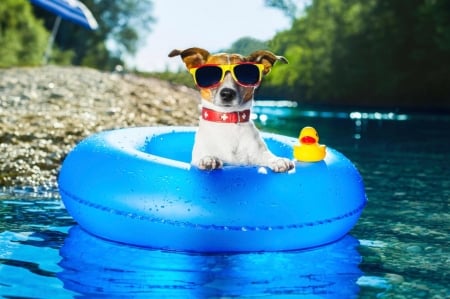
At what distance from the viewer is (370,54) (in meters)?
40.3

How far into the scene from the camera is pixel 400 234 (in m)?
5.59

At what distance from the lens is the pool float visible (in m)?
4.46

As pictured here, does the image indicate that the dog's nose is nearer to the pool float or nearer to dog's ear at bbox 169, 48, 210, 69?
dog's ear at bbox 169, 48, 210, 69

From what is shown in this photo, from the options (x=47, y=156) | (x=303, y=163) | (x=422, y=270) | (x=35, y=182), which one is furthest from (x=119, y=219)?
(x=47, y=156)

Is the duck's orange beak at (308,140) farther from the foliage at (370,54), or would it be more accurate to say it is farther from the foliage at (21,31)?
the foliage at (370,54)

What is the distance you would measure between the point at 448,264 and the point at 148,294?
1948 millimetres

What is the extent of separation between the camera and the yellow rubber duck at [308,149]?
4961 mm

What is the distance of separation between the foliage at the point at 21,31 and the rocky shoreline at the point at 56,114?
1328 cm

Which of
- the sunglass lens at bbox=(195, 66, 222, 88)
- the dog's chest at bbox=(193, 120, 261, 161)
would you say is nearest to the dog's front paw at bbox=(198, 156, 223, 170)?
the dog's chest at bbox=(193, 120, 261, 161)

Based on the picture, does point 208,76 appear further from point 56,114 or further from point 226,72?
point 56,114

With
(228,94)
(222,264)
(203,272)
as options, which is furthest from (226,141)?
(203,272)

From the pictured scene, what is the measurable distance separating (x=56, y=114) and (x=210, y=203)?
772 cm

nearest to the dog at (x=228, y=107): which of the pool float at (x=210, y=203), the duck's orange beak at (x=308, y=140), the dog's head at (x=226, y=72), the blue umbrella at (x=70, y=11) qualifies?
the dog's head at (x=226, y=72)

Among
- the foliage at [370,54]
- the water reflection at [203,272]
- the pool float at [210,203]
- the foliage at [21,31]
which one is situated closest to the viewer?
the water reflection at [203,272]
